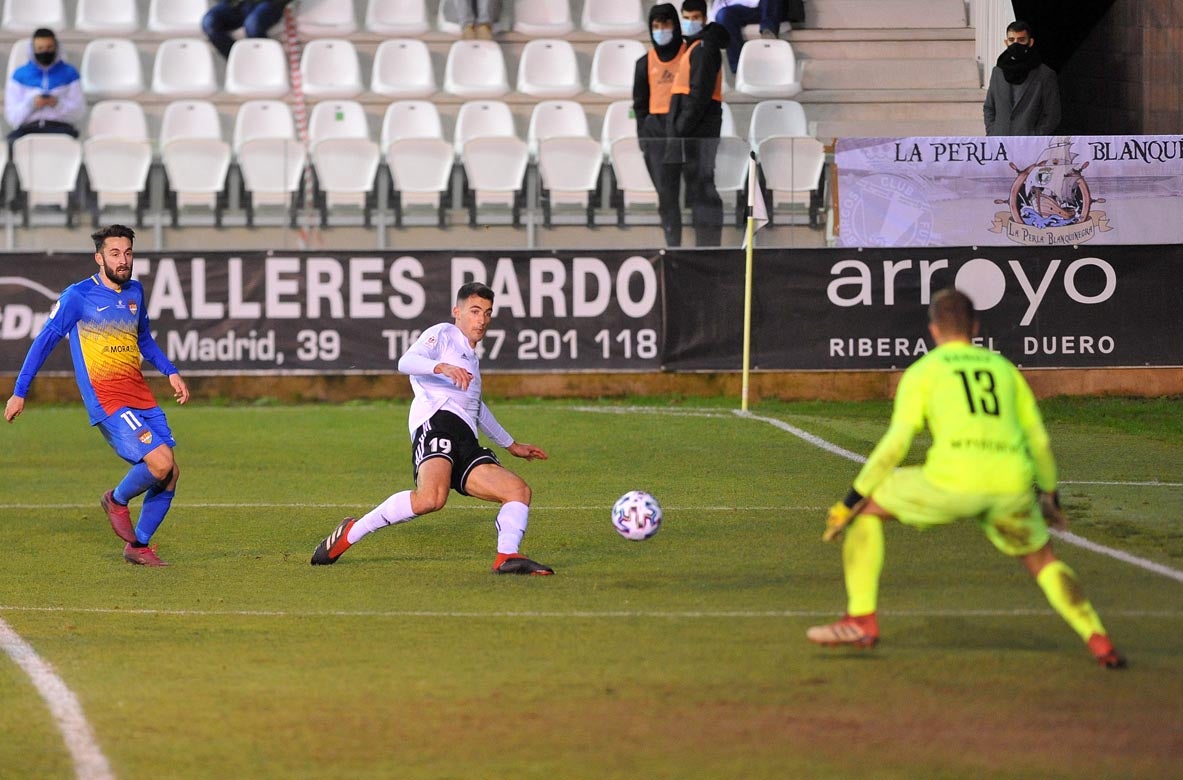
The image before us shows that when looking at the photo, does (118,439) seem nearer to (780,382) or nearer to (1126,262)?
(780,382)

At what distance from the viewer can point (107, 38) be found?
2406 cm

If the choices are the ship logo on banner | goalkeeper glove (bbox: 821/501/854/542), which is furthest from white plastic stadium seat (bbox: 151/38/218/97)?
goalkeeper glove (bbox: 821/501/854/542)

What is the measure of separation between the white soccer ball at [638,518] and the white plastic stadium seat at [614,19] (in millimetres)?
15513

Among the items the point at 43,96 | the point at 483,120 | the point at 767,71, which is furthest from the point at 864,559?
the point at 43,96

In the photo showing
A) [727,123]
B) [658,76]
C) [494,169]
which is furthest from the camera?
[727,123]

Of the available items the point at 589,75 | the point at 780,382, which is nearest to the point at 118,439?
the point at 780,382

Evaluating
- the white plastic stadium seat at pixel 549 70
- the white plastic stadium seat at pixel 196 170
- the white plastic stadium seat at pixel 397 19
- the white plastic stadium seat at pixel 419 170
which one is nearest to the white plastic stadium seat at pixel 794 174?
the white plastic stadium seat at pixel 419 170

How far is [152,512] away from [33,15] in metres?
16.1

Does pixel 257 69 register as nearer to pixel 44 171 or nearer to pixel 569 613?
pixel 44 171

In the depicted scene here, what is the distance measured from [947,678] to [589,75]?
59.4 feet

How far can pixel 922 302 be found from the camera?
18.0 m

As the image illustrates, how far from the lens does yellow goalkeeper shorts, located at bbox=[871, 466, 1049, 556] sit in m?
6.76

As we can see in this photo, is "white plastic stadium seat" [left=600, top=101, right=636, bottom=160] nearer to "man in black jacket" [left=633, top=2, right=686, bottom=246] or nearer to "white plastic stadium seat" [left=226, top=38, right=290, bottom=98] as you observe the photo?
"man in black jacket" [left=633, top=2, right=686, bottom=246]

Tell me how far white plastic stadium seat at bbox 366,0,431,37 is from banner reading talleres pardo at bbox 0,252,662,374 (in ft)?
21.8
